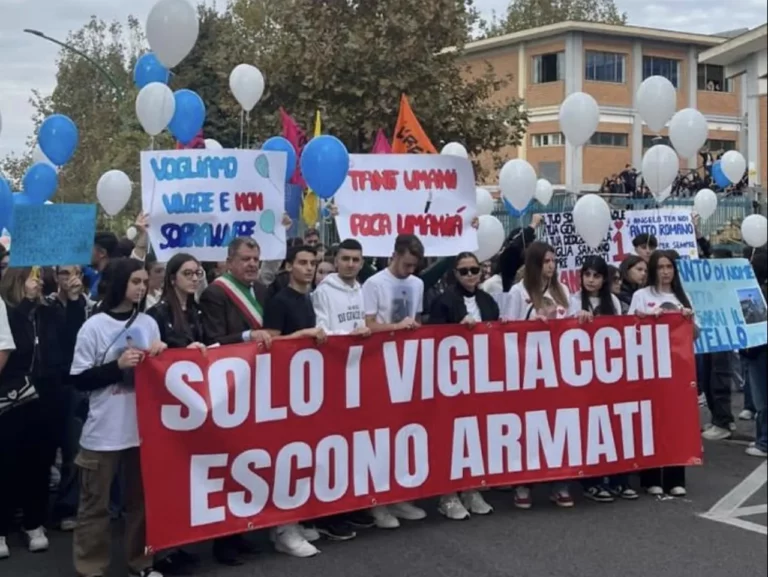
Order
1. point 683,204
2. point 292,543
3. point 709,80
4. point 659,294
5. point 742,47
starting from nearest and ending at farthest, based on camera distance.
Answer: point 742,47 → point 292,543 → point 659,294 → point 683,204 → point 709,80

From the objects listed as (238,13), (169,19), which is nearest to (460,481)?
(169,19)

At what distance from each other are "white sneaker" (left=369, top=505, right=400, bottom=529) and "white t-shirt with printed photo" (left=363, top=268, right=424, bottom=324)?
1212mm

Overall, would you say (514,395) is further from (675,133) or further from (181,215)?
(675,133)

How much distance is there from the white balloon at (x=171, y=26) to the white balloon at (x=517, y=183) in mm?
3482

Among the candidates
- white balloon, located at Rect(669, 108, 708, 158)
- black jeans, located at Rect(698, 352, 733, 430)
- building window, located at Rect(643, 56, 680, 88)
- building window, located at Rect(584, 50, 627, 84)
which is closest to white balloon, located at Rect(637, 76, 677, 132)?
white balloon, located at Rect(669, 108, 708, 158)

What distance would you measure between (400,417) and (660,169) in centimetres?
615

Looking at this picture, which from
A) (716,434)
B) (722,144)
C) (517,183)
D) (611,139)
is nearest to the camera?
(716,434)

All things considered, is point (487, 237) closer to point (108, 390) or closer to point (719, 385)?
point (719, 385)

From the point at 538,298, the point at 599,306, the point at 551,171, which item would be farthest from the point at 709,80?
the point at 538,298

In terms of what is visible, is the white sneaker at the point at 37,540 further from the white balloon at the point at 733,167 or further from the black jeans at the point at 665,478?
the white balloon at the point at 733,167

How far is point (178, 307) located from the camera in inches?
231

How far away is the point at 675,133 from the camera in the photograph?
1142 cm

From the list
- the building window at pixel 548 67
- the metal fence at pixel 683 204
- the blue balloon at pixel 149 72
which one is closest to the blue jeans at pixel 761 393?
the blue balloon at pixel 149 72

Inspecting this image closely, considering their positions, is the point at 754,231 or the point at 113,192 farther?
the point at 113,192
